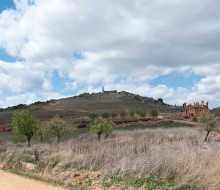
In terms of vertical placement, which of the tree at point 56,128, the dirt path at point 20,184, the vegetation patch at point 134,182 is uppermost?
the tree at point 56,128

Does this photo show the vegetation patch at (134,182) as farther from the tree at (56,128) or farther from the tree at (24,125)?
the tree at (56,128)

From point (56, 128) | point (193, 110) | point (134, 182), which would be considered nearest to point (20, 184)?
point (134, 182)

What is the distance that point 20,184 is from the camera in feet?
45.2

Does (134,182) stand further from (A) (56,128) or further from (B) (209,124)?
(A) (56,128)

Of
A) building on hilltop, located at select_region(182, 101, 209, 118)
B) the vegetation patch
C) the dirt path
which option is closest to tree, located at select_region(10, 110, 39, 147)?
the dirt path

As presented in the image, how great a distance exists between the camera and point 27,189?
12922mm

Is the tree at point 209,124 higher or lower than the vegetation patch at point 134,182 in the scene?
higher

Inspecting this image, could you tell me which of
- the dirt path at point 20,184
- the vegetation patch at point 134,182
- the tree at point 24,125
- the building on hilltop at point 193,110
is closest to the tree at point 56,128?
the tree at point 24,125

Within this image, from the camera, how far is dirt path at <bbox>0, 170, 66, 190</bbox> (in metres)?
13.0

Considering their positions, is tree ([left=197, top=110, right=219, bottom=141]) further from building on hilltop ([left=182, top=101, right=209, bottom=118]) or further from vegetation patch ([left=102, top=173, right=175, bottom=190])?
building on hilltop ([left=182, top=101, right=209, bottom=118])

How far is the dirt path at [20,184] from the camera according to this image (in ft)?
42.7

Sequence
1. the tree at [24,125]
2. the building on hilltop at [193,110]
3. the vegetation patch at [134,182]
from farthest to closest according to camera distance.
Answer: the building on hilltop at [193,110] < the tree at [24,125] < the vegetation patch at [134,182]

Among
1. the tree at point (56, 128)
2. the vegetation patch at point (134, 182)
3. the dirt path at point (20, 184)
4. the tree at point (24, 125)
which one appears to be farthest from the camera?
the tree at point (56, 128)

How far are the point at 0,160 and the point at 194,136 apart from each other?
27.9 meters
